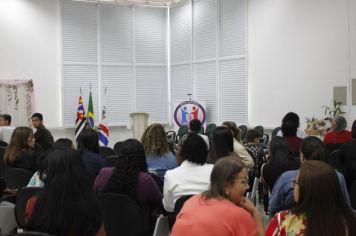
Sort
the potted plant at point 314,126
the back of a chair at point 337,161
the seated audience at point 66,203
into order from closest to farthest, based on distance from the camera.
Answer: the seated audience at point 66,203 < the back of a chair at point 337,161 < the potted plant at point 314,126

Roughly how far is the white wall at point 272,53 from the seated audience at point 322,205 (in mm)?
7781

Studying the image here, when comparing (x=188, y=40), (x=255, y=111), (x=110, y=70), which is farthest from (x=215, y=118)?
(x=110, y=70)

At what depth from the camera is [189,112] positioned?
12.4 metres

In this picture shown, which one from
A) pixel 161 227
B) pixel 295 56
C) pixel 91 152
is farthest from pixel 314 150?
pixel 295 56

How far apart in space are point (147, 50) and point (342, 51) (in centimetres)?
628

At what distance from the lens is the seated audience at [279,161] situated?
4422mm

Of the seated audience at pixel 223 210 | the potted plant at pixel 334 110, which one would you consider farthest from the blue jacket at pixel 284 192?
the potted plant at pixel 334 110

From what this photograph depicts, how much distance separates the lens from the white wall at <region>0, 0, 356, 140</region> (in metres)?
9.56

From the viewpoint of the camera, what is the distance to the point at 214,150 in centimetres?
490

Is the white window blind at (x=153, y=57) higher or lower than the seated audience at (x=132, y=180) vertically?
higher

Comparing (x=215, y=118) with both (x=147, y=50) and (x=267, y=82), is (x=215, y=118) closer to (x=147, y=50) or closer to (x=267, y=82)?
(x=267, y=82)

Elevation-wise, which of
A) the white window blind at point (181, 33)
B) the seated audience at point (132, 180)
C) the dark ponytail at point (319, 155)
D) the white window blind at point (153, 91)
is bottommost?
the seated audience at point (132, 180)

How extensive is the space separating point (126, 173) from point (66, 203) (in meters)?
1.32

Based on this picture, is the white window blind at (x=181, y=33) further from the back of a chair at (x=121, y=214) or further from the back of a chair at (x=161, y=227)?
the back of a chair at (x=121, y=214)
